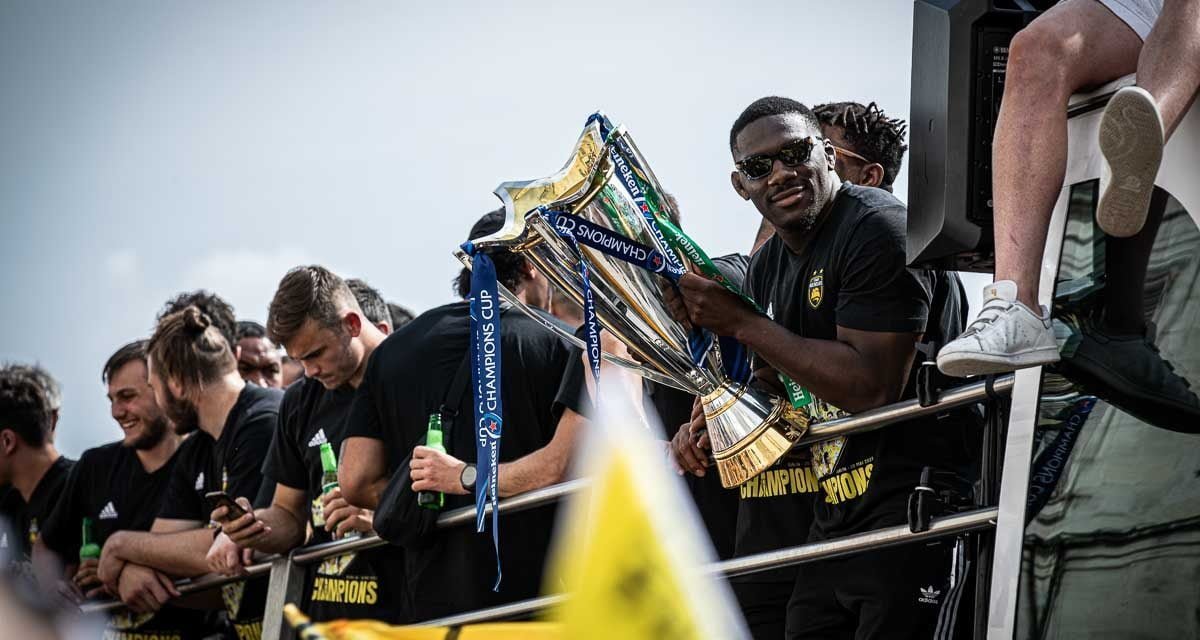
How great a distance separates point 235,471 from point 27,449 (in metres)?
2.90

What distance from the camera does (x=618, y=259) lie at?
13.3 feet

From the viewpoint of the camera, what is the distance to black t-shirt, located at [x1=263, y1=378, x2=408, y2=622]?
212 inches

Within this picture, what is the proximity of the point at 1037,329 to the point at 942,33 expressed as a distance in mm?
864

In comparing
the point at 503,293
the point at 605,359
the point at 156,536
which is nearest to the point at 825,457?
the point at 605,359

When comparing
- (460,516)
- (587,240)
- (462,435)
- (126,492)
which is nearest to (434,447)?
(462,435)

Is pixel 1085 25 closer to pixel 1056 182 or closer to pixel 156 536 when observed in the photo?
pixel 1056 182

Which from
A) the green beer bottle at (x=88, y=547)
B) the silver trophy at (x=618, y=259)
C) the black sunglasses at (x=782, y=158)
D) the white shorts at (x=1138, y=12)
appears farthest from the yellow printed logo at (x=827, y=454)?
the green beer bottle at (x=88, y=547)

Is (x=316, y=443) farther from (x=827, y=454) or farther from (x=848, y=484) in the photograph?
(x=848, y=484)

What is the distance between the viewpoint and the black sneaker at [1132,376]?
2764 millimetres

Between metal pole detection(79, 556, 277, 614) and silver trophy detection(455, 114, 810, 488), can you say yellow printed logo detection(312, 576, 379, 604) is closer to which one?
metal pole detection(79, 556, 277, 614)

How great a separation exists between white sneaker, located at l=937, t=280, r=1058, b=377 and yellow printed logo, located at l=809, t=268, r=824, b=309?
1033 millimetres

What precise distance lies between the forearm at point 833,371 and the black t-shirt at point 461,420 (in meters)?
1.25

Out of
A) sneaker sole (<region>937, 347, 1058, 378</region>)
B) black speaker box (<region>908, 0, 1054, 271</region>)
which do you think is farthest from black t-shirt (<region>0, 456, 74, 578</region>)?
sneaker sole (<region>937, 347, 1058, 378</region>)

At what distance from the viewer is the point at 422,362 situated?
520 cm
